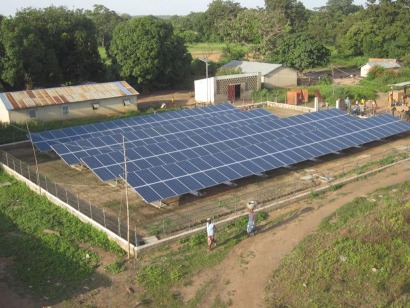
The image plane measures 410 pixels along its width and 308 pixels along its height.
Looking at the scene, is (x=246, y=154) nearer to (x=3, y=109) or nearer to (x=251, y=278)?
(x=251, y=278)

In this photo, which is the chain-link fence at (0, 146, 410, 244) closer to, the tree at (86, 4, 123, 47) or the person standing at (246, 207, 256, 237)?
the person standing at (246, 207, 256, 237)

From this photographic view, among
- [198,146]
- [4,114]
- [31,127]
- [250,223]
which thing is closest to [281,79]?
[31,127]

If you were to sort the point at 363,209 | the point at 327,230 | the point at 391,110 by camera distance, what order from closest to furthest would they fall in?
1. the point at 327,230
2. the point at 363,209
3. the point at 391,110

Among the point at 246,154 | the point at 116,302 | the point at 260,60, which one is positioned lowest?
the point at 116,302

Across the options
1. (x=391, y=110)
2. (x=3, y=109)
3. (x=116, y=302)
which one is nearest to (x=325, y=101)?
(x=391, y=110)

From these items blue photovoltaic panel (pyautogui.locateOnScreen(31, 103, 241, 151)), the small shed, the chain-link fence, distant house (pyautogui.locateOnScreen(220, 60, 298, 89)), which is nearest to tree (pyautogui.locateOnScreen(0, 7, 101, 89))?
the small shed

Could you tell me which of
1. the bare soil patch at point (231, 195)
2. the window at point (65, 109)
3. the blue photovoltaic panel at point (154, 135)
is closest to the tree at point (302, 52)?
the blue photovoltaic panel at point (154, 135)

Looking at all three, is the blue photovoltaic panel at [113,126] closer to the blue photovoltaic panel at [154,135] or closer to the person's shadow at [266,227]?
the blue photovoltaic panel at [154,135]
